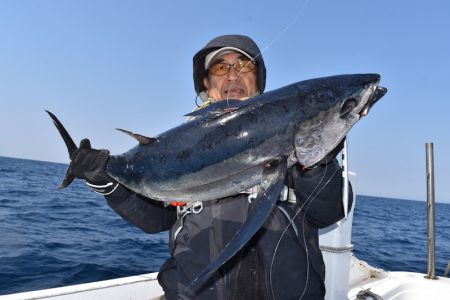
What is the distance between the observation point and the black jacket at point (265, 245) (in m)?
3.11

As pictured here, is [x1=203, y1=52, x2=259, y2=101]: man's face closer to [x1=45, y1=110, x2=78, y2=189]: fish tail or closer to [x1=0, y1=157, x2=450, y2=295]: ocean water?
[x1=45, y1=110, x2=78, y2=189]: fish tail

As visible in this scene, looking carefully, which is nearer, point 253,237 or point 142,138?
point 142,138

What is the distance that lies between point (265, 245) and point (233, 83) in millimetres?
1694

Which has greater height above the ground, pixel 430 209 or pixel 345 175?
pixel 345 175

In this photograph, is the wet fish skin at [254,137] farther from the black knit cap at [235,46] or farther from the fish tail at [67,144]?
the black knit cap at [235,46]

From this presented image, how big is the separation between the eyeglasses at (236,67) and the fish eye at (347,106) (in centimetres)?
147

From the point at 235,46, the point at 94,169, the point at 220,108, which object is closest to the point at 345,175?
the point at 220,108

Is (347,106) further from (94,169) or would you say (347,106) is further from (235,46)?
(94,169)

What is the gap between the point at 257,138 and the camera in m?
2.70

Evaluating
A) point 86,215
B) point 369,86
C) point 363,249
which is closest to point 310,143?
point 369,86

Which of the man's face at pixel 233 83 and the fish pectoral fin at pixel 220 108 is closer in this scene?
the fish pectoral fin at pixel 220 108

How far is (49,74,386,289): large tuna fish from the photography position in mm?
2697

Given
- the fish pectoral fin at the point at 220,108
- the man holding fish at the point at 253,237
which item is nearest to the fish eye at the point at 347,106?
the man holding fish at the point at 253,237

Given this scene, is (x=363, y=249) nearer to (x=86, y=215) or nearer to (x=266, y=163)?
(x=86, y=215)
